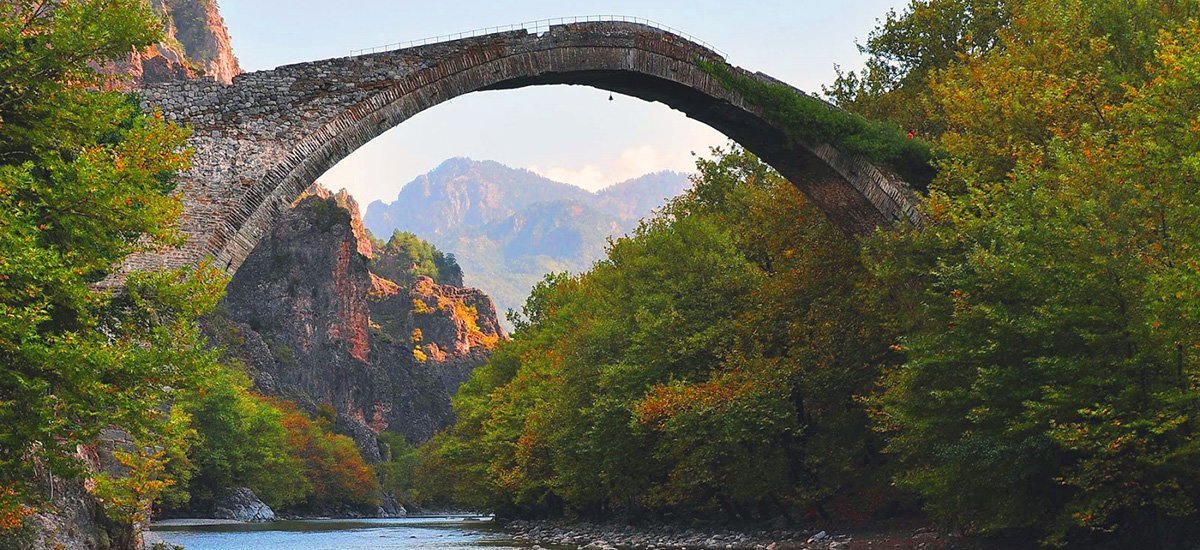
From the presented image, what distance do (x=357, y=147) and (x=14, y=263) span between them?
9.60 m

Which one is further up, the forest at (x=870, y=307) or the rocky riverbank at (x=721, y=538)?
the forest at (x=870, y=307)

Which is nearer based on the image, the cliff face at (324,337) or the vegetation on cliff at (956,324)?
the vegetation on cliff at (956,324)

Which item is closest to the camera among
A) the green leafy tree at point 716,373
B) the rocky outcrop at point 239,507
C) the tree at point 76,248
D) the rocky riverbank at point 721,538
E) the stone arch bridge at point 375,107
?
the tree at point 76,248

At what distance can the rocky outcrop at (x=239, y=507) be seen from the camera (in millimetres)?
68562

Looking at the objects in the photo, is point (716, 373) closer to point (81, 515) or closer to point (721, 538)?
point (721, 538)

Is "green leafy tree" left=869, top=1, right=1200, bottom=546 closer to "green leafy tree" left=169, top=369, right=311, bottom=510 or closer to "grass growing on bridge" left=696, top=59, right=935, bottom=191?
"grass growing on bridge" left=696, top=59, right=935, bottom=191

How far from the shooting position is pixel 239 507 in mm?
69938

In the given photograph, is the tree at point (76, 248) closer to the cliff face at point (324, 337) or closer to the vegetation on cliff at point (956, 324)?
the vegetation on cliff at point (956, 324)

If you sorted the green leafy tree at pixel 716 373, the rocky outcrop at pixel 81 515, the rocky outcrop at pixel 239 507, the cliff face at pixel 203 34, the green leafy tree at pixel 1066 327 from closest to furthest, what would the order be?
1. the green leafy tree at pixel 1066 327
2. the rocky outcrop at pixel 81 515
3. the green leafy tree at pixel 716 373
4. the rocky outcrop at pixel 239 507
5. the cliff face at pixel 203 34

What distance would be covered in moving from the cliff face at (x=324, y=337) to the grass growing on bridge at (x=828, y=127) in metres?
78.1

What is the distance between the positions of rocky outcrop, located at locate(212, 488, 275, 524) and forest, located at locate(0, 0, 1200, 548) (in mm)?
38554

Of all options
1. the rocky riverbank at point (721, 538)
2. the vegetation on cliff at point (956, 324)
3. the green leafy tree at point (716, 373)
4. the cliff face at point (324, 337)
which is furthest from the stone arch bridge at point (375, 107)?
the cliff face at point (324, 337)

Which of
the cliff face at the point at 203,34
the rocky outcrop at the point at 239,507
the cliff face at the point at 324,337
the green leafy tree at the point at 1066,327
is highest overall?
the cliff face at the point at 203,34

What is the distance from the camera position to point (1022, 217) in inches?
677
